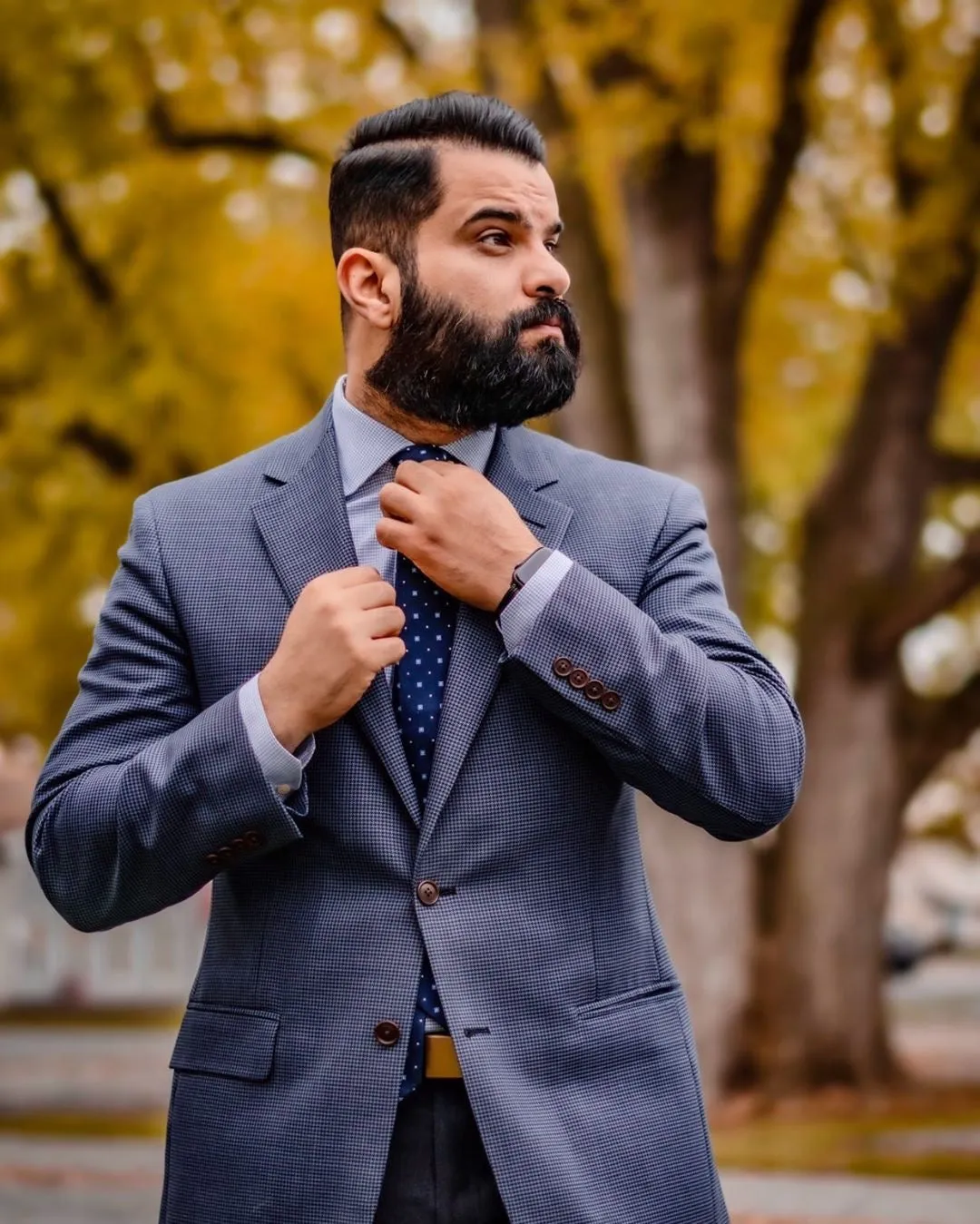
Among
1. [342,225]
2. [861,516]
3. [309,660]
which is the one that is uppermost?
[861,516]

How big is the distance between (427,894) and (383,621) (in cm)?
34

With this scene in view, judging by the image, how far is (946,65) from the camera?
9258 mm

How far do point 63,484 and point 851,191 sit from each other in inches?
197

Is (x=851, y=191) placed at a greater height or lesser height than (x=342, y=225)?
greater

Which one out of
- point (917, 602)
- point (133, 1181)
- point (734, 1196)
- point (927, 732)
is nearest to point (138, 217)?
point (917, 602)

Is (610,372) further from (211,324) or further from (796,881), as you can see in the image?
(796,881)

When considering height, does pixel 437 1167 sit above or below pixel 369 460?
below

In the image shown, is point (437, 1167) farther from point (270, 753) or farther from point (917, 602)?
point (917, 602)

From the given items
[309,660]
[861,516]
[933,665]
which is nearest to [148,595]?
[309,660]

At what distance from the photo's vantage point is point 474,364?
2.25 metres

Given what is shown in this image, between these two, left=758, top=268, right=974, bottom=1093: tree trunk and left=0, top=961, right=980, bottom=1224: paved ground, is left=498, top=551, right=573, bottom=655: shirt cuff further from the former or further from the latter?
left=758, top=268, right=974, bottom=1093: tree trunk

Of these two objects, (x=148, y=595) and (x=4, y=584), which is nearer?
(x=148, y=595)

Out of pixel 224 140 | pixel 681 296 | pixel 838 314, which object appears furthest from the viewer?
pixel 838 314

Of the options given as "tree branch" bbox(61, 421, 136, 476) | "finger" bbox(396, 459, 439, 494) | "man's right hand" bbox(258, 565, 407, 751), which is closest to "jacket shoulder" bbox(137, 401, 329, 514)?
"finger" bbox(396, 459, 439, 494)
